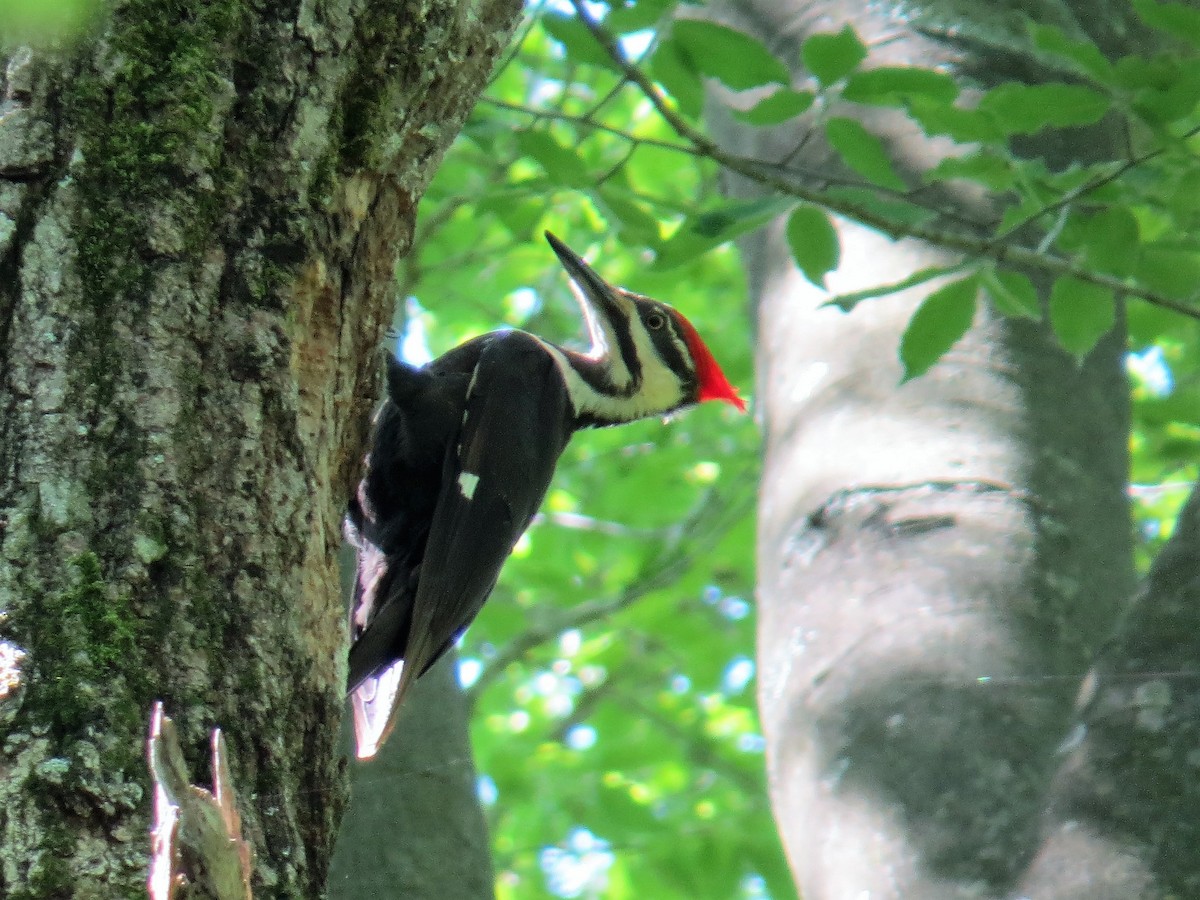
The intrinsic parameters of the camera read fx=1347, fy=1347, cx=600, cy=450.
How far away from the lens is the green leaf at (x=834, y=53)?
2049 millimetres

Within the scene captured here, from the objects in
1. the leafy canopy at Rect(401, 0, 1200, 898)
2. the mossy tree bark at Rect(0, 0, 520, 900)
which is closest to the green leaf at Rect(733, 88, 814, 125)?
the leafy canopy at Rect(401, 0, 1200, 898)

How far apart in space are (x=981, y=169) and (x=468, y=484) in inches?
39.7

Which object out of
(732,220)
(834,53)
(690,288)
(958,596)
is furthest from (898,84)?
(690,288)

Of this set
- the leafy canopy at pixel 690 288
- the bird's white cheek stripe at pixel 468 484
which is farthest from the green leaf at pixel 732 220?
the bird's white cheek stripe at pixel 468 484

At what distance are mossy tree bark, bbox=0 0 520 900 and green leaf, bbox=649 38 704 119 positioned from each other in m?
0.78

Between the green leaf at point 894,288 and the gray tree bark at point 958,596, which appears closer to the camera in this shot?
the gray tree bark at point 958,596

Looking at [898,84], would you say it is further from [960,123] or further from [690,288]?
[690,288]

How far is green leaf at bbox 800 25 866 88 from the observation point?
2049 mm

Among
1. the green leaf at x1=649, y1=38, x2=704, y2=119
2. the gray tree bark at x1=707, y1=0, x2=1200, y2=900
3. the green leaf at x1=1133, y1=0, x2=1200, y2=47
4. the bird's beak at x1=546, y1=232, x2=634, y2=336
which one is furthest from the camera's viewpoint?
the bird's beak at x1=546, y1=232, x2=634, y2=336

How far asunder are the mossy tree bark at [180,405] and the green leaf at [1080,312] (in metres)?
1.14

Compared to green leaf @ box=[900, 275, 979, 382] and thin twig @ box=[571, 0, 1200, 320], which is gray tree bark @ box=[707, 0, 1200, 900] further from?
green leaf @ box=[900, 275, 979, 382]

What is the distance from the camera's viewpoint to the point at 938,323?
2.09 m

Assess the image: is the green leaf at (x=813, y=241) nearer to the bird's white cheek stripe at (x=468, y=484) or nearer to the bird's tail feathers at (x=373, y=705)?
the bird's white cheek stripe at (x=468, y=484)

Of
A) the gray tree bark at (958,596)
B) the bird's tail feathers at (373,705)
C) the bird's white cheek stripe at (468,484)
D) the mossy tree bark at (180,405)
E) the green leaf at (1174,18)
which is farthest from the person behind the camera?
the bird's white cheek stripe at (468,484)
